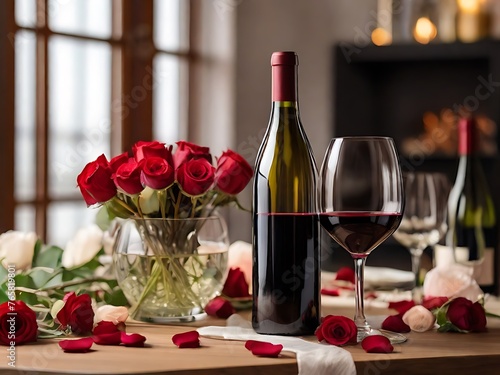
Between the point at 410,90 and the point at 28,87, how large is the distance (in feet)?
6.85

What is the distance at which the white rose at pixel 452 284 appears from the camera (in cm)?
118

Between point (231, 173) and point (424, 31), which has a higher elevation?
point (424, 31)

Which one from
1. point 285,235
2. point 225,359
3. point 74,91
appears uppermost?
point 74,91

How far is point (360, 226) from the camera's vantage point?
100cm

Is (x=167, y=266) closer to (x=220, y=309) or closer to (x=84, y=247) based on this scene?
(x=220, y=309)

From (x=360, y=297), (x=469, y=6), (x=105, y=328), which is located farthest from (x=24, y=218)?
(x=469, y=6)

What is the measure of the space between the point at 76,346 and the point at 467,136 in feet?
2.75

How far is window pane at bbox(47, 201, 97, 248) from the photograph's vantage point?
291 cm

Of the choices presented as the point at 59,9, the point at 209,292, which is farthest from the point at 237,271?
the point at 59,9

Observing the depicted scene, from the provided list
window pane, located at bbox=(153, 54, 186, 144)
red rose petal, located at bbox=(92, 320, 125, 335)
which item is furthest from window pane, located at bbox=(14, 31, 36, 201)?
red rose petal, located at bbox=(92, 320, 125, 335)

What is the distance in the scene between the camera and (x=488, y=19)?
12.6 ft

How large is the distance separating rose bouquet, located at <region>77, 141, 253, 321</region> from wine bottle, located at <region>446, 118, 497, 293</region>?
499 mm

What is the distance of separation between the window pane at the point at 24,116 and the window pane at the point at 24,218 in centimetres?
3

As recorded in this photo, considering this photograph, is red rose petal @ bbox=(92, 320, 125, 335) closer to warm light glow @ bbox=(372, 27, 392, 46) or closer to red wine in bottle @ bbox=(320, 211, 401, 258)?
red wine in bottle @ bbox=(320, 211, 401, 258)
